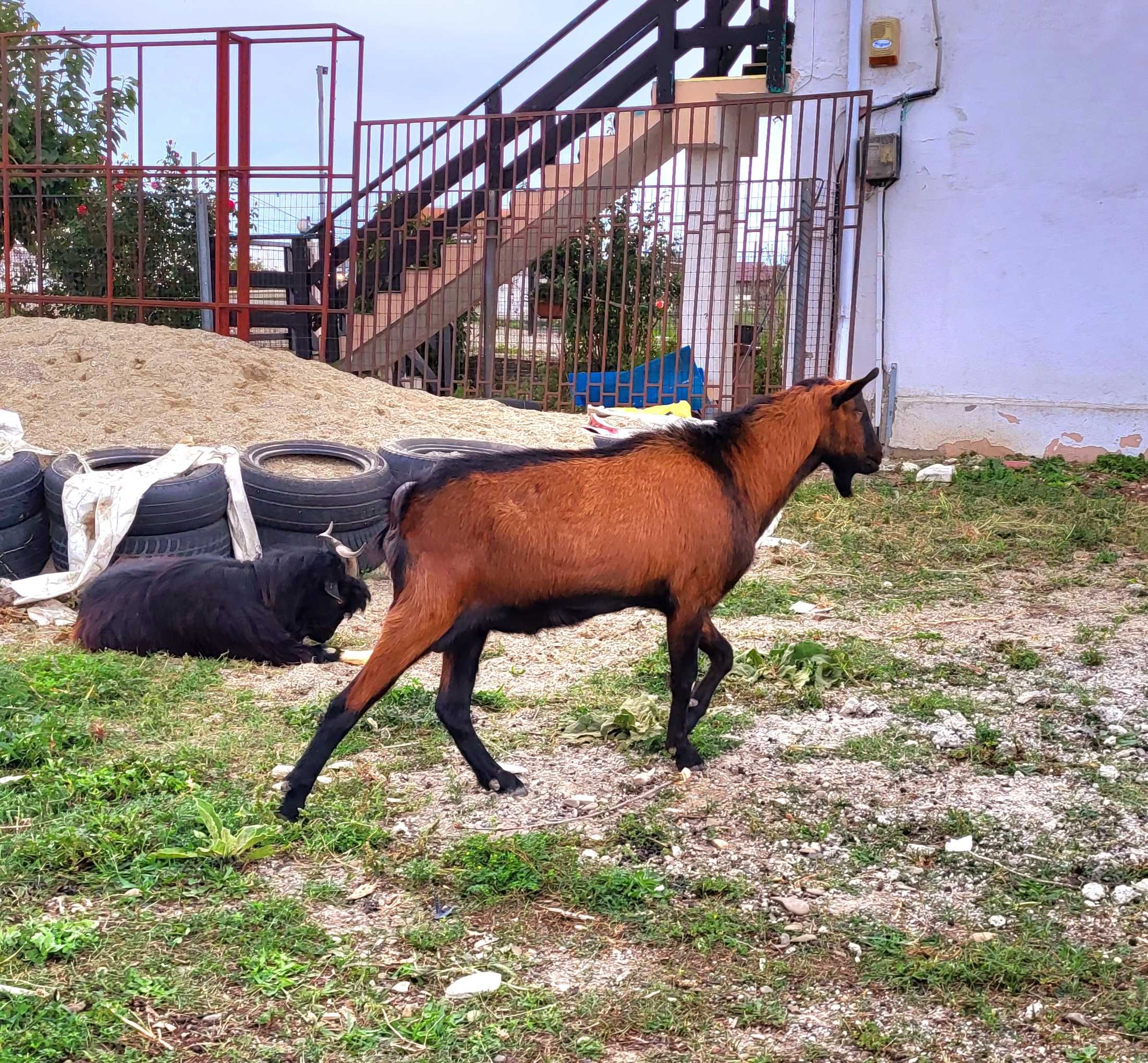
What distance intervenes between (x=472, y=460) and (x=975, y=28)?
A: 9.48 meters

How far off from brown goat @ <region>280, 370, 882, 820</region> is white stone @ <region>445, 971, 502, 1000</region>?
1299 mm

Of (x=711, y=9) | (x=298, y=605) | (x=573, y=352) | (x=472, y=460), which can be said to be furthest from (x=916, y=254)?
(x=472, y=460)

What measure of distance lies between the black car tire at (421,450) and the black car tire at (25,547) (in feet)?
8.15

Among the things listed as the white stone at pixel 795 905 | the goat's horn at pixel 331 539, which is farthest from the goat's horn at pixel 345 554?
the white stone at pixel 795 905

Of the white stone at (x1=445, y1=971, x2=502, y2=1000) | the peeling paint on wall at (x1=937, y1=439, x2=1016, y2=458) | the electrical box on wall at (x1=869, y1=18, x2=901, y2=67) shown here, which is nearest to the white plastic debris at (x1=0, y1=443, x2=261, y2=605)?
the white stone at (x1=445, y1=971, x2=502, y2=1000)

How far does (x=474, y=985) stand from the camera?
3.61m

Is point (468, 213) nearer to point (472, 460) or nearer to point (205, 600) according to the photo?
point (205, 600)

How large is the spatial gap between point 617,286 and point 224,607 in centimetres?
982

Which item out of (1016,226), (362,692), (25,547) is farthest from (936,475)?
(362,692)

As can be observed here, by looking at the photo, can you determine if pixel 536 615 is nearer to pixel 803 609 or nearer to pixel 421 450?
pixel 803 609

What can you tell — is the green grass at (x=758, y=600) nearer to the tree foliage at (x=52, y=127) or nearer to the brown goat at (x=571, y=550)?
the brown goat at (x=571, y=550)

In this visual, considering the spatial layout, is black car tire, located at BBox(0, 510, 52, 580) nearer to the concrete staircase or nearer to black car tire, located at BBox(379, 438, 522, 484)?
black car tire, located at BBox(379, 438, 522, 484)

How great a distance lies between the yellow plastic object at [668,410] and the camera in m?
11.8

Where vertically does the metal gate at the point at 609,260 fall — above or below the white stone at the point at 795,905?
above
